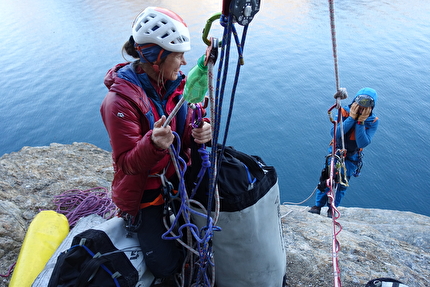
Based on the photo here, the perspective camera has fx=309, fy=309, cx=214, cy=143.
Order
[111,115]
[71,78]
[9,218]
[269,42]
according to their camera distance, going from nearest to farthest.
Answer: [111,115] < [9,218] < [71,78] < [269,42]

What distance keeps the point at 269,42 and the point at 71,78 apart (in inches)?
178

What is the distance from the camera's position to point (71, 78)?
6.29m

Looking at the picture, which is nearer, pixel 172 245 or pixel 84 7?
pixel 172 245

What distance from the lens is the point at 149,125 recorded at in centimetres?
115

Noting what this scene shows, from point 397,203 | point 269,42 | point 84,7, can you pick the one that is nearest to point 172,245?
point 397,203

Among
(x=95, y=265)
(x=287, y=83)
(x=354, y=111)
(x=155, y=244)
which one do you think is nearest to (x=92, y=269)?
(x=95, y=265)

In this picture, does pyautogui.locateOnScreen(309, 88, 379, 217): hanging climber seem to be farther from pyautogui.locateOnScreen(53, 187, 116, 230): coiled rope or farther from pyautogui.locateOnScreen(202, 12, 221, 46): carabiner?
pyautogui.locateOnScreen(202, 12, 221, 46): carabiner

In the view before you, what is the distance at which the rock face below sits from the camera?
1.65 m

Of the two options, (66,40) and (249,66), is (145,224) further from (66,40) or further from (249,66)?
(66,40)

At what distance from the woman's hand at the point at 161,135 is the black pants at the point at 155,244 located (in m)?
0.44

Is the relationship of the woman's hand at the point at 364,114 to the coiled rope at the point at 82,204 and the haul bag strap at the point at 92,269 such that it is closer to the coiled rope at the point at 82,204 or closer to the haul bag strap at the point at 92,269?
the coiled rope at the point at 82,204

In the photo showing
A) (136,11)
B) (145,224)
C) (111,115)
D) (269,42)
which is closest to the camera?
(111,115)

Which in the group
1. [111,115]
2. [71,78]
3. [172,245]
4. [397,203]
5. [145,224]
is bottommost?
[397,203]

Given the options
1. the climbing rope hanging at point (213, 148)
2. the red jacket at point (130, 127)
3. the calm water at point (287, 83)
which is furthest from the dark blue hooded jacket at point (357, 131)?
the red jacket at point (130, 127)
